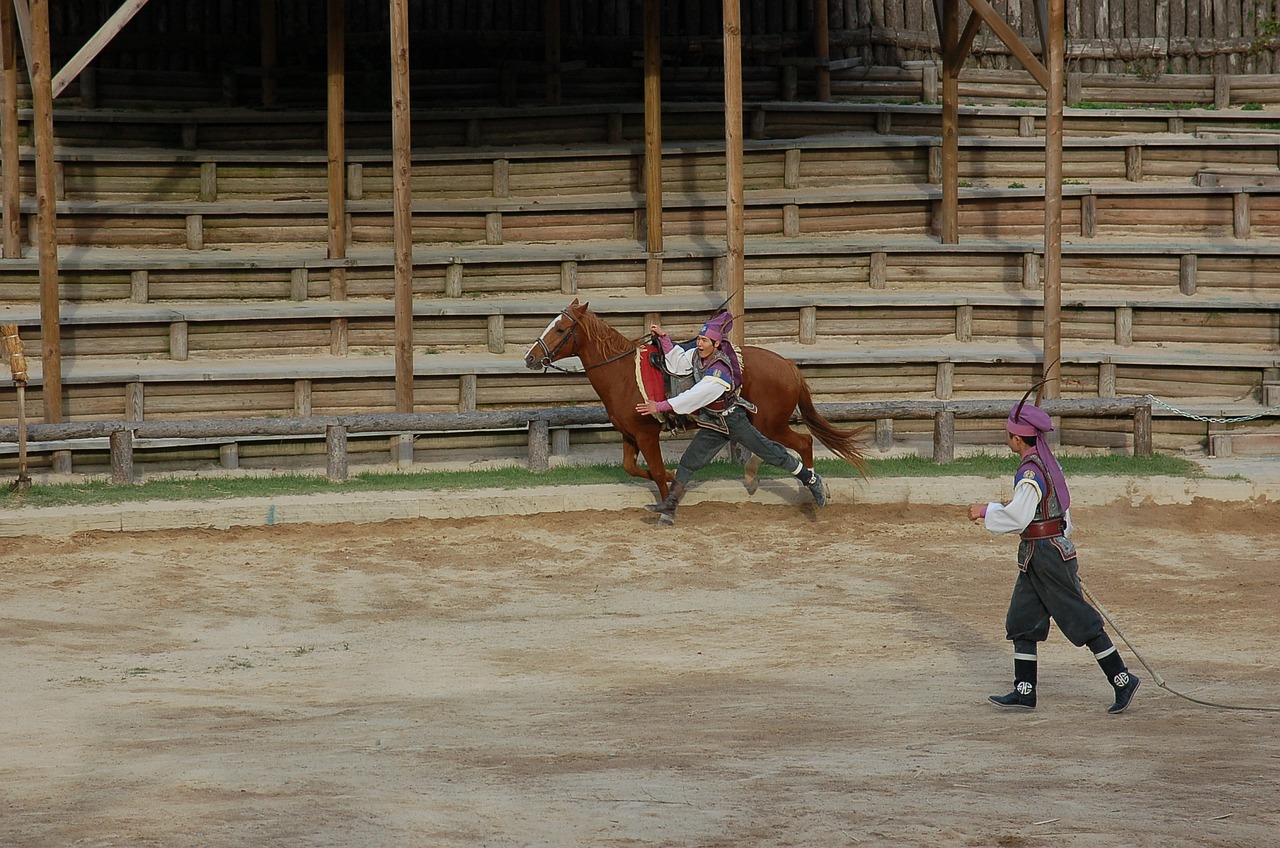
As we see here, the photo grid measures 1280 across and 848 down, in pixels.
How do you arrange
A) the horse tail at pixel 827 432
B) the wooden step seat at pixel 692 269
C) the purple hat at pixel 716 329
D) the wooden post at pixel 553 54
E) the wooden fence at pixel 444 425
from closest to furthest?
the purple hat at pixel 716 329, the horse tail at pixel 827 432, the wooden fence at pixel 444 425, the wooden step seat at pixel 692 269, the wooden post at pixel 553 54

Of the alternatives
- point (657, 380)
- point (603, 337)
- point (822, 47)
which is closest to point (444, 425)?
point (603, 337)

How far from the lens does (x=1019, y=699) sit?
24.3 ft

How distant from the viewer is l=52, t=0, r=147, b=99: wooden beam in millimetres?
13406

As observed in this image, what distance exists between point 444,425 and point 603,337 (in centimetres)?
178

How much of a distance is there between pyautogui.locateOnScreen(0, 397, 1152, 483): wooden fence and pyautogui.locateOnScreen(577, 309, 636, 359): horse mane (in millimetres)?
1087

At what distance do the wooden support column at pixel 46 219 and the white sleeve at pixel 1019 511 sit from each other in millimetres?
9293

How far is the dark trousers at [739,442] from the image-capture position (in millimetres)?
11609

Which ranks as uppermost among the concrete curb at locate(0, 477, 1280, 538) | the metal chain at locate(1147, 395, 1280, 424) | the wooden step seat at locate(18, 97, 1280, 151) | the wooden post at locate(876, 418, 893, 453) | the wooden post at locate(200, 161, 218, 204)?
the wooden step seat at locate(18, 97, 1280, 151)

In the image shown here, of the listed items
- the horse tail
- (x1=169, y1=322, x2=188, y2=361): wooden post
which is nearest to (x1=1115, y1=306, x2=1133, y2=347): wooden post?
the horse tail

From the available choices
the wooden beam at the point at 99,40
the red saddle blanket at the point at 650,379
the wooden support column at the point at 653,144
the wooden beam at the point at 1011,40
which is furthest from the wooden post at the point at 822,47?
the wooden beam at the point at 99,40

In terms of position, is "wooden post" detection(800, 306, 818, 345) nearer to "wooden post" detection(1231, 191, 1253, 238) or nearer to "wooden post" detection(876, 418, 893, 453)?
"wooden post" detection(876, 418, 893, 453)

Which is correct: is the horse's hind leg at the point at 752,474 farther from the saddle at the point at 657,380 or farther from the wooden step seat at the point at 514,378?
the wooden step seat at the point at 514,378

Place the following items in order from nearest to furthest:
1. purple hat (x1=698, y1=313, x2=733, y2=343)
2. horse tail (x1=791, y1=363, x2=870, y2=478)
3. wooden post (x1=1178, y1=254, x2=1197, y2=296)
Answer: purple hat (x1=698, y1=313, x2=733, y2=343)
horse tail (x1=791, y1=363, x2=870, y2=478)
wooden post (x1=1178, y1=254, x2=1197, y2=296)

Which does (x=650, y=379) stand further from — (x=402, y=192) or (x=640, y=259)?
(x=640, y=259)
